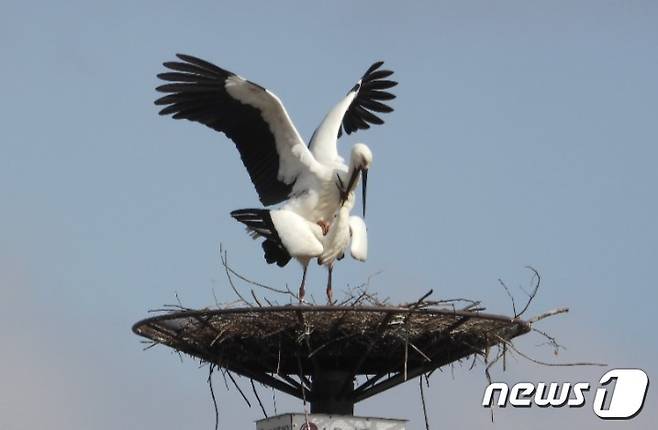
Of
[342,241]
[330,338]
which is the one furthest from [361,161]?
[330,338]

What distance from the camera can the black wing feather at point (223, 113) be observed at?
→ 17.3 m

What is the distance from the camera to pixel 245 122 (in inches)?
689

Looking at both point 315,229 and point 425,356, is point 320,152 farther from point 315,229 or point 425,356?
point 425,356

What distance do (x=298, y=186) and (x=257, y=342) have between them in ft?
7.06

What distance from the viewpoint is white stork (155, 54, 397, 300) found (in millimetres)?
16891

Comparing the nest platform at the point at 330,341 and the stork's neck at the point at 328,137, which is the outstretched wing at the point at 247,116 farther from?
the nest platform at the point at 330,341

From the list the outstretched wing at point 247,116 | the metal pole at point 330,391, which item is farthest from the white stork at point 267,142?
the metal pole at point 330,391

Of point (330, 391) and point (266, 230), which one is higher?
point (266, 230)

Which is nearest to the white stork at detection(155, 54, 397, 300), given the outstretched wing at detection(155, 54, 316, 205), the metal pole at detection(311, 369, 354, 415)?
the outstretched wing at detection(155, 54, 316, 205)

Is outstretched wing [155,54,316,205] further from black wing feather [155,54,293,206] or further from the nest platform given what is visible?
the nest platform

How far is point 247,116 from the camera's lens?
17.5 metres

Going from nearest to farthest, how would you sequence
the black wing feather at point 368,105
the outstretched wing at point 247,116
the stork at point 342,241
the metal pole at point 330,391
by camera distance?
1. the metal pole at point 330,391
2. the stork at point 342,241
3. the outstretched wing at point 247,116
4. the black wing feather at point 368,105

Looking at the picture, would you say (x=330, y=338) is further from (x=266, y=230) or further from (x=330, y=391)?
(x=266, y=230)

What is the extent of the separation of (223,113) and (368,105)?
2.76 meters
